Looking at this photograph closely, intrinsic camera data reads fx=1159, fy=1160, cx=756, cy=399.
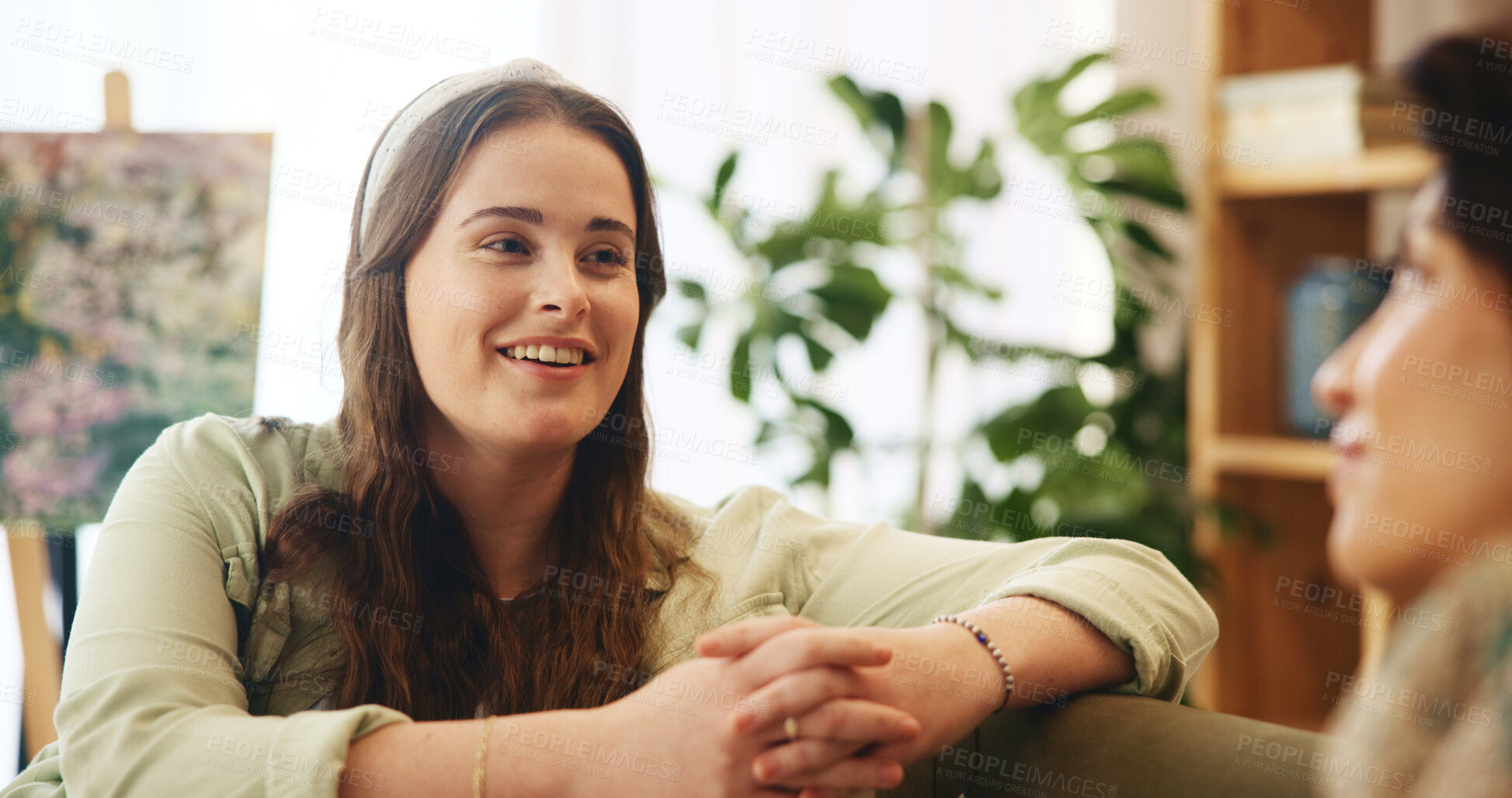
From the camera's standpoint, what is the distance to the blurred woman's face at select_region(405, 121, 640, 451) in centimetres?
111

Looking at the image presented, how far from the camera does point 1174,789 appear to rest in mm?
891

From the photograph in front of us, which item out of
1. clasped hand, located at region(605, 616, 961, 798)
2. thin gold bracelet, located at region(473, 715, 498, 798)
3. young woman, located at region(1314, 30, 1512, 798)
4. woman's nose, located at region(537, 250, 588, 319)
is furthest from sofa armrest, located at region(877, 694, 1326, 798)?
woman's nose, located at region(537, 250, 588, 319)

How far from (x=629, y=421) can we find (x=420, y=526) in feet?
0.86

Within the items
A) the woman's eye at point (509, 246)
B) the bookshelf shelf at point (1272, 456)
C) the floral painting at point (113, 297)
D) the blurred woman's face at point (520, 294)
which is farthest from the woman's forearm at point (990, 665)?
the bookshelf shelf at point (1272, 456)

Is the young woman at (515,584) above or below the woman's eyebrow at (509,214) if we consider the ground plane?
below

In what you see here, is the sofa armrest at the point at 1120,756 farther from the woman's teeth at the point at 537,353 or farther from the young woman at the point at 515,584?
the woman's teeth at the point at 537,353

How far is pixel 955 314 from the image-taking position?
243 cm

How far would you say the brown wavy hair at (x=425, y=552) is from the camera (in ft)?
3.59

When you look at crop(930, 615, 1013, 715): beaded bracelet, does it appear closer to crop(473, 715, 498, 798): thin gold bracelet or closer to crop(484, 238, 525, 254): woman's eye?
crop(473, 715, 498, 798): thin gold bracelet

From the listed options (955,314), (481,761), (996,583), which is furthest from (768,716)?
(955,314)

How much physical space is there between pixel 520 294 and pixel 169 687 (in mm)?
452

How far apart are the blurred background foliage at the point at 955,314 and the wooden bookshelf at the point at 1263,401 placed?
0.42 feet

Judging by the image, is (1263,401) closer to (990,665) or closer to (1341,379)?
(990,665)

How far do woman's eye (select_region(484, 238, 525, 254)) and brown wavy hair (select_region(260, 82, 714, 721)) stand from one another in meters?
0.07
